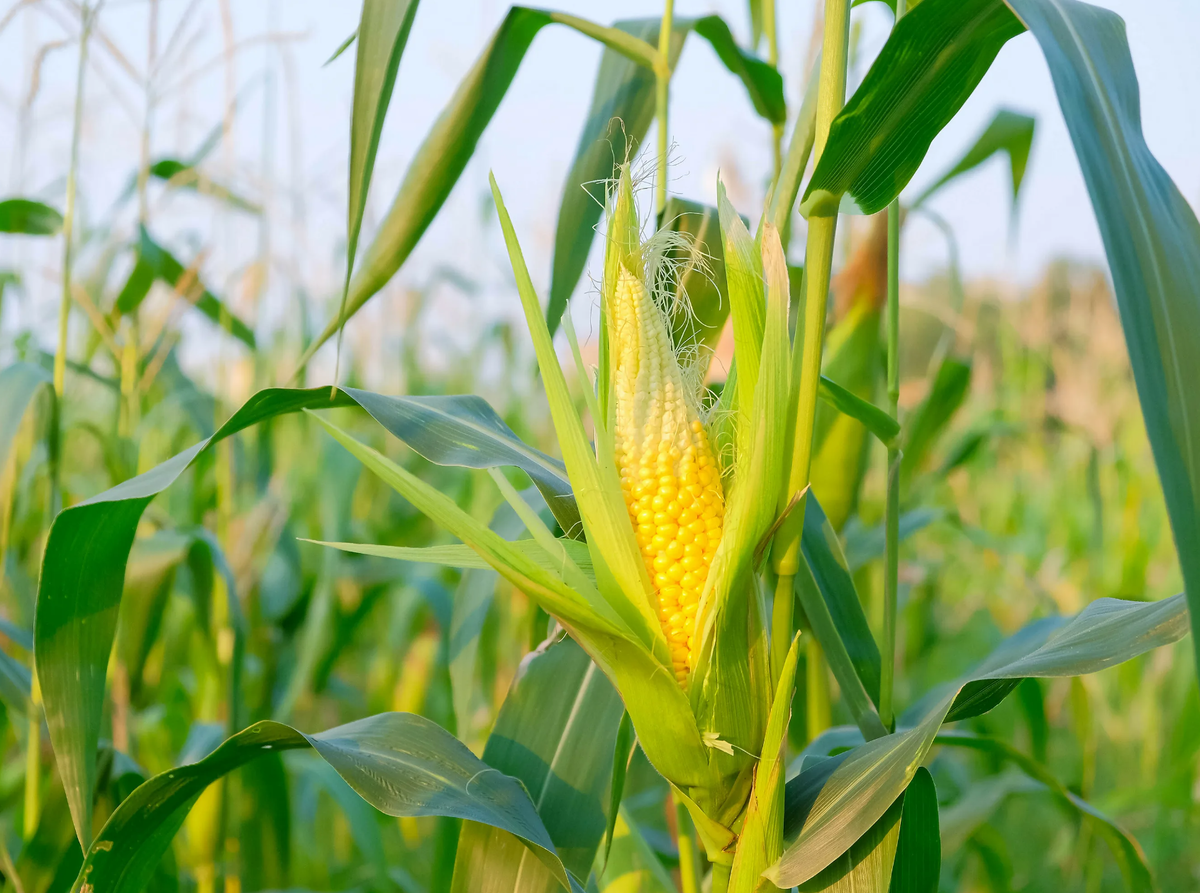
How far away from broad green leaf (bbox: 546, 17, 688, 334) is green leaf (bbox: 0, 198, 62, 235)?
2.18ft

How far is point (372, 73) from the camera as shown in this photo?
0.44 m

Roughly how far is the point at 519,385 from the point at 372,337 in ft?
2.15

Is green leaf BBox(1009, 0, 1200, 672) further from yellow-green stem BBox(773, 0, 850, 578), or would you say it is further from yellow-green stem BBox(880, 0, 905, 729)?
yellow-green stem BBox(880, 0, 905, 729)

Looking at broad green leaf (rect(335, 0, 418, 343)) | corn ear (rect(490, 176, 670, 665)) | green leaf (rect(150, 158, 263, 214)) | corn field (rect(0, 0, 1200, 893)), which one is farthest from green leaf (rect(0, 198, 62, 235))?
corn ear (rect(490, 176, 670, 665))

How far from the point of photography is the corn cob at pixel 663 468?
0.41 metres

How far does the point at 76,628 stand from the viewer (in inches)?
22.0

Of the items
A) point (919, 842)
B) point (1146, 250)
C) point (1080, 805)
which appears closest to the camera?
point (1146, 250)

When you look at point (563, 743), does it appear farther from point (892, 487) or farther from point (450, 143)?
point (450, 143)

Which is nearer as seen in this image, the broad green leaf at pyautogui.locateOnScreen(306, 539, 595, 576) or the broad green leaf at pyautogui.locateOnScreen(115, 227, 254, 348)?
the broad green leaf at pyautogui.locateOnScreen(306, 539, 595, 576)

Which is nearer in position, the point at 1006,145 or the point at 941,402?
the point at 1006,145

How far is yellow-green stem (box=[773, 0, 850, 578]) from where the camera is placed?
415mm

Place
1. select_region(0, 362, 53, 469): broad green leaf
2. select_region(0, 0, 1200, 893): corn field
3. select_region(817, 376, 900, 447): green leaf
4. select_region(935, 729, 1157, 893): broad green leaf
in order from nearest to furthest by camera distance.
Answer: select_region(0, 0, 1200, 893): corn field
select_region(817, 376, 900, 447): green leaf
select_region(935, 729, 1157, 893): broad green leaf
select_region(0, 362, 53, 469): broad green leaf

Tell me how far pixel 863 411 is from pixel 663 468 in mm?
190

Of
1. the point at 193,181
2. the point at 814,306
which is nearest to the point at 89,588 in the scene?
the point at 814,306
